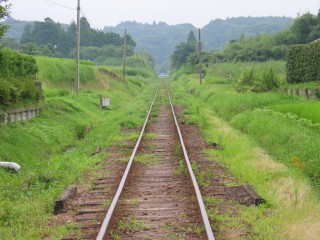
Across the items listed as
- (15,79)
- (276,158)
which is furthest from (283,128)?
(15,79)

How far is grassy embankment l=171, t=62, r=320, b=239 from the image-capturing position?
6922mm

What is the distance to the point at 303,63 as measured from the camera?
32562mm

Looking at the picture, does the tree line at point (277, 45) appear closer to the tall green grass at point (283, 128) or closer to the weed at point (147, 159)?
the tall green grass at point (283, 128)

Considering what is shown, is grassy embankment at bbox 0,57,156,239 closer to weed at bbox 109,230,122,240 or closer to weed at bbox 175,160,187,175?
weed at bbox 109,230,122,240

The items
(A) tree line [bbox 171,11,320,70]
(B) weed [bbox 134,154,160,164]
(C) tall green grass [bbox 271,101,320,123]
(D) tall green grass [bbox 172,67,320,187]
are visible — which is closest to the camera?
(B) weed [bbox 134,154,160,164]

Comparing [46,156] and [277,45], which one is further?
[277,45]

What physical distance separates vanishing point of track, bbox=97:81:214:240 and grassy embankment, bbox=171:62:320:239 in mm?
724

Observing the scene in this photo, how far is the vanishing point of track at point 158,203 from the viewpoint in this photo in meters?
6.53

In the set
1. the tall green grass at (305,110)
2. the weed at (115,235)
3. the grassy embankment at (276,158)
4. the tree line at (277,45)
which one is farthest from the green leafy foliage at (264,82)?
the tree line at (277,45)

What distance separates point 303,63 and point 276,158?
2086 centimetres

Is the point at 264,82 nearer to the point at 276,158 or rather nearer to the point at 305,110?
the point at 305,110

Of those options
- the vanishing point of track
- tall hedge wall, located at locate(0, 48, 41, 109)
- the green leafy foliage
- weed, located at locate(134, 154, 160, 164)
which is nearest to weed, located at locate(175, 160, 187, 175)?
the vanishing point of track

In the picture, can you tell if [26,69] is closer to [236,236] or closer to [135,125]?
[135,125]

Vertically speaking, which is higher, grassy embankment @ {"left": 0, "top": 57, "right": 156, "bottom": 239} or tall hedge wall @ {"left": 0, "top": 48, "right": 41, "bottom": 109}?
tall hedge wall @ {"left": 0, "top": 48, "right": 41, "bottom": 109}
